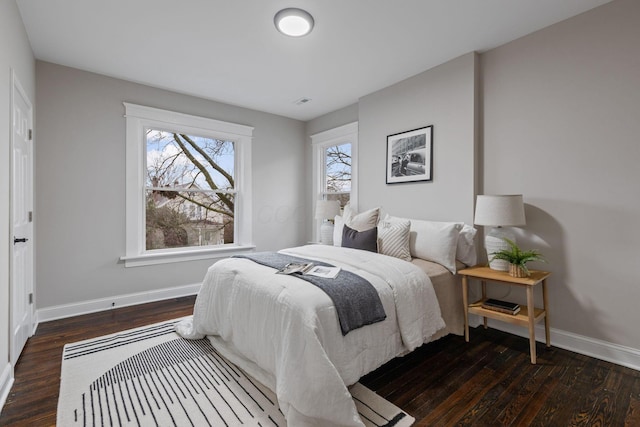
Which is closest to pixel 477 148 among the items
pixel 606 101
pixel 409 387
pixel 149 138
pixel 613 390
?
pixel 606 101

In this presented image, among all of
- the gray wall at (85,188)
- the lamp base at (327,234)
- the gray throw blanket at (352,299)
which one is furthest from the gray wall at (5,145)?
the lamp base at (327,234)

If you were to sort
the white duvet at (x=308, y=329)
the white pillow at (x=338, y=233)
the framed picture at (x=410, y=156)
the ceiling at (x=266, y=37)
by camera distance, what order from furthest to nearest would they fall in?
the white pillow at (x=338, y=233)
the framed picture at (x=410, y=156)
the ceiling at (x=266, y=37)
the white duvet at (x=308, y=329)

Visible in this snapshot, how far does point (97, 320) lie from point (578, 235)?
4.49 meters

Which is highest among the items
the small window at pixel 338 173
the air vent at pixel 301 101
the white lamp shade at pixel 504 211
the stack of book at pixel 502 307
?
the air vent at pixel 301 101

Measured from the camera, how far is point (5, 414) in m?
1.70

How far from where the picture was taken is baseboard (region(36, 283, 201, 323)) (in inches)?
122

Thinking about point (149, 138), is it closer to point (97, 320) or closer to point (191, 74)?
point (191, 74)

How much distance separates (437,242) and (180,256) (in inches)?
123

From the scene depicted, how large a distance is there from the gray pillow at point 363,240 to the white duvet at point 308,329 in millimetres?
194

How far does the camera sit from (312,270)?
2.14m

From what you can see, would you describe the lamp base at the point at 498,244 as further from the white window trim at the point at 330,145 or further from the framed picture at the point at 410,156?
the white window trim at the point at 330,145

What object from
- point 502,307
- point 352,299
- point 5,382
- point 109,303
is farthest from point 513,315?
point 109,303

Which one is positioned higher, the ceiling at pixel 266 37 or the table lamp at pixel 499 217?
the ceiling at pixel 266 37

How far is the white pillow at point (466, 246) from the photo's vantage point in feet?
9.10
